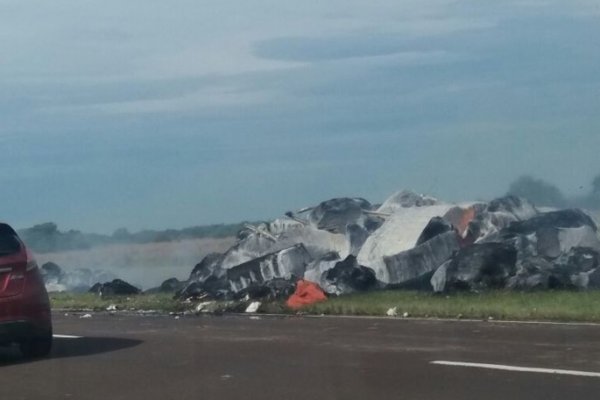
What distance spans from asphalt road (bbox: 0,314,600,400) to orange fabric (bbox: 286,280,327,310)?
2879mm

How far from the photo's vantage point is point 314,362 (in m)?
13.6

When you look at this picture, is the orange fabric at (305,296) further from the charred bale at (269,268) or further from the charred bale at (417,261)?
the charred bale at (269,268)

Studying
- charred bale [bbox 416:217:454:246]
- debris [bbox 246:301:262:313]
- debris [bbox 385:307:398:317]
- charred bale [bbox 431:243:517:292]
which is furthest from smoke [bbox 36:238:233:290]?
debris [bbox 385:307:398:317]

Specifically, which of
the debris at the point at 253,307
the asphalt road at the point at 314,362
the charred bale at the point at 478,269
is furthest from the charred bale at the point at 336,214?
the asphalt road at the point at 314,362

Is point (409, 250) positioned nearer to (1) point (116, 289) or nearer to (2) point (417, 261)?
(2) point (417, 261)

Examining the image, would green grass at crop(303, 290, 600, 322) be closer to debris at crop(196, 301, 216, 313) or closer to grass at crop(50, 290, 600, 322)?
grass at crop(50, 290, 600, 322)

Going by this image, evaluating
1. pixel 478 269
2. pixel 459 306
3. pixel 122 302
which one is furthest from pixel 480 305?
pixel 122 302

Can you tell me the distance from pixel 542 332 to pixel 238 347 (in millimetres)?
3878

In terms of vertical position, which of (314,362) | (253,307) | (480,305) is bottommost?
(314,362)

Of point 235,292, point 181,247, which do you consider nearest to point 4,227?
point 235,292

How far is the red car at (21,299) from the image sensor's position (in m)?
14.4

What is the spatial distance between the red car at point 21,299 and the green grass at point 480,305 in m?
6.39

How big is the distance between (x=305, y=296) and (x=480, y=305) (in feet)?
13.1

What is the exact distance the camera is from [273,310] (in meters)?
21.2
